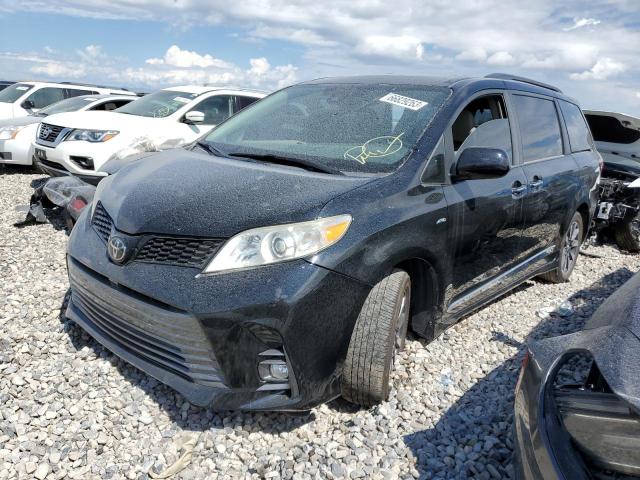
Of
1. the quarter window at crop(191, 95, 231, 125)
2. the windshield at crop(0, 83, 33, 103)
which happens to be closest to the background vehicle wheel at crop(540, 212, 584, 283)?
the quarter window at crop(191, 95, 231, 125)

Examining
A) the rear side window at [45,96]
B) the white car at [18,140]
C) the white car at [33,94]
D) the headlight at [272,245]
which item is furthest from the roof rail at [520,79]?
the rear side window at [45,96]

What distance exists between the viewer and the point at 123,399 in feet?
9.00

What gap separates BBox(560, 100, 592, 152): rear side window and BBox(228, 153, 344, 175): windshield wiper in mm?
3043

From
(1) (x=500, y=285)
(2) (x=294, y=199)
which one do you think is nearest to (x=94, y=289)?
(2) (x=294, y=199)

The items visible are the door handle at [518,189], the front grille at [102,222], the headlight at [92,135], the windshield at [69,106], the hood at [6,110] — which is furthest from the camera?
the hood at [6,110]

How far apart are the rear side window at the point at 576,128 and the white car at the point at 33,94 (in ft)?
32.7

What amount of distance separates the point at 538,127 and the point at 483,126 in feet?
3.21

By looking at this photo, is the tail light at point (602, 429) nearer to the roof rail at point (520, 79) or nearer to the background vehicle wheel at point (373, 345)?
the background vehicle wheel at point (373, 345)

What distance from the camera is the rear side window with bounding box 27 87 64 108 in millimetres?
11980

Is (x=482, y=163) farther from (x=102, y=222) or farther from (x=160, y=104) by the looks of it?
(x=160, y=104)

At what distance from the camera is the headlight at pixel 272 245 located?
2.27m

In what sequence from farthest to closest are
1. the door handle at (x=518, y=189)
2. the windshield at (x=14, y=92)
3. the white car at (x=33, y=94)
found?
the windshield at (x=14, y=92), the white car at (x=33, y=94), the door handle at (x=518, y=189)

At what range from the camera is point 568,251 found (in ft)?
17.1

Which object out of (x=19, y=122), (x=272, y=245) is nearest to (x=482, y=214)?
(x=272, y=245)
